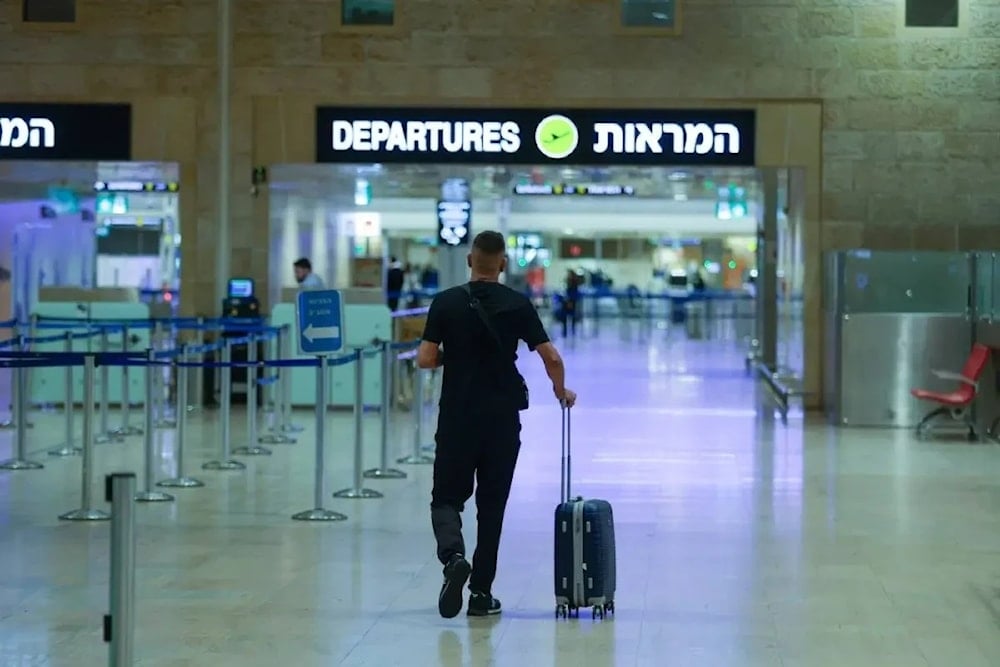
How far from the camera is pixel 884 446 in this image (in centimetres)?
1636

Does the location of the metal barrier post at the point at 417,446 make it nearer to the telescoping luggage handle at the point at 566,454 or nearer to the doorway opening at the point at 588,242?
the doorway opening at the point at 588,242

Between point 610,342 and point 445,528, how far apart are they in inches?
1154

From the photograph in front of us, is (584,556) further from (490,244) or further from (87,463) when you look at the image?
(87,463)

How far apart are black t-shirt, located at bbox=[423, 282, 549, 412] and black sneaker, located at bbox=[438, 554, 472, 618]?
69cm

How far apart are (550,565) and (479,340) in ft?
6.71

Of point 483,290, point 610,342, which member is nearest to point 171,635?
point 483,290

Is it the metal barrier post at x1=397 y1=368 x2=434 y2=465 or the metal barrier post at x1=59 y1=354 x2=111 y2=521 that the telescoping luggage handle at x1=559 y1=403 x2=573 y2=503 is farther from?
Answer: the metal barrier post at x1=397 y1=368 x2=434 y2=465

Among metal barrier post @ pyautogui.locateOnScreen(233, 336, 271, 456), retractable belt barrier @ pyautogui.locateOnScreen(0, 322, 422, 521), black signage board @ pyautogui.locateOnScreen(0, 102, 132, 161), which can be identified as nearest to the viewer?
retractable belt barrier @ pyautogui.locateOnScreen(0, 322, 422, 521)

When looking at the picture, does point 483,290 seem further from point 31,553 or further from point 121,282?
point 121,282

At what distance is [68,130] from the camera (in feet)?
65.4

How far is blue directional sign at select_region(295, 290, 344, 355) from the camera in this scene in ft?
40.6

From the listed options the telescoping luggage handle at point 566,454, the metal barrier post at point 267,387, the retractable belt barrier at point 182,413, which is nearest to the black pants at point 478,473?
the telescoping luggage handle at point 566,454

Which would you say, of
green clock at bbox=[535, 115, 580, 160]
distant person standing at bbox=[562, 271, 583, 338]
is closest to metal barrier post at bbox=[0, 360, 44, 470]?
green clock at bbox=[535, 115, 580, 160]

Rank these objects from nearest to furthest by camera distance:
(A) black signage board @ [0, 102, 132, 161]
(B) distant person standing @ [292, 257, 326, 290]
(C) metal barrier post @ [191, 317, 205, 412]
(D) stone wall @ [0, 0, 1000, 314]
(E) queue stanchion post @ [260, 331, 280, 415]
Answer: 1. (E) queue stanchion post @ [260, 331, 280, 415]
2. (D) stone wall @ [0, 0, 1000, 314]
3. (C) metal barrier post @ [191, 317, 205, 412]
4. (A) black signage board @ [0, 102, 132, 161]
5. (B) distant person standing @ [292, 257, 326, 290]
